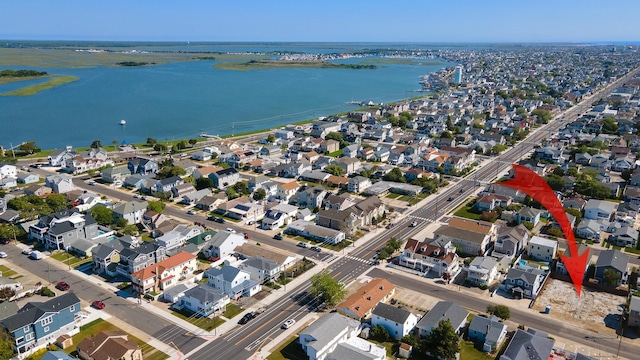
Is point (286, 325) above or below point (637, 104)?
below


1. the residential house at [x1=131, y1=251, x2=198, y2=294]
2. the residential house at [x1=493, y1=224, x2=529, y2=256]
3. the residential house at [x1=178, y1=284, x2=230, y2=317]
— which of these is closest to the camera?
the residential house at [x1=178, y1=284, x2=230, y2=317]

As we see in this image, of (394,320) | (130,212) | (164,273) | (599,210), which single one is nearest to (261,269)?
(164,273)

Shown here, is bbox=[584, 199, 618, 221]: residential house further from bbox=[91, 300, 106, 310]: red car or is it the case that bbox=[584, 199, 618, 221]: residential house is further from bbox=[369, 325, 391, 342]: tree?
bbox=[91, 300, 106, 310]: red car

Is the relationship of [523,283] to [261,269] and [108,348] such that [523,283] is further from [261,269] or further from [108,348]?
[108,348]

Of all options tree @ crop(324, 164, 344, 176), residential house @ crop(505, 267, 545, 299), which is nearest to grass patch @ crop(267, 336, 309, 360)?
residential house @ crop(505, 267, 545, 299)

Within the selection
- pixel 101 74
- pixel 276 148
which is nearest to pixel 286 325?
pixel 276 148

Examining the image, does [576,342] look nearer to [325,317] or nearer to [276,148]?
[325,317]
